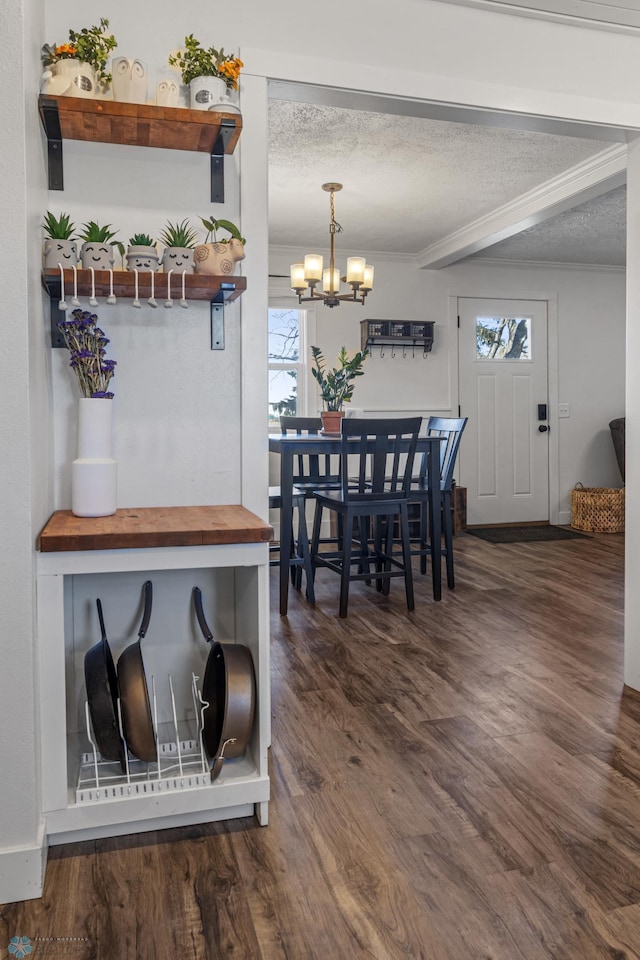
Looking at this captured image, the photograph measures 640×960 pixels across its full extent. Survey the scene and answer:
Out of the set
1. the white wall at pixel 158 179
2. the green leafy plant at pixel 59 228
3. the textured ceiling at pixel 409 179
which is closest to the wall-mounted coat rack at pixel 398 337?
the textured ceiling at pixel 409 179

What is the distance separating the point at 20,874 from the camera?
4.92ft

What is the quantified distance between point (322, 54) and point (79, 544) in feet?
5.17

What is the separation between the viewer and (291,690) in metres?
2.66

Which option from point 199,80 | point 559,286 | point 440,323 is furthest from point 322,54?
point 559,286

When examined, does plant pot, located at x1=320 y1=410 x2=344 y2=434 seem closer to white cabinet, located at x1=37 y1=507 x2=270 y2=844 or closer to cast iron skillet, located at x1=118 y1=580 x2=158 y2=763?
white cabinet, located at x1=37 y1=507 x2=270 y2=844

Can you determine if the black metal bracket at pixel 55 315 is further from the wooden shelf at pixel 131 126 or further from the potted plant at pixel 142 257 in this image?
the wooden shelf at pixel 131 126

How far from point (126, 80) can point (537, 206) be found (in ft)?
11.3

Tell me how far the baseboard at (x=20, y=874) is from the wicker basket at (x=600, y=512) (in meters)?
5.59

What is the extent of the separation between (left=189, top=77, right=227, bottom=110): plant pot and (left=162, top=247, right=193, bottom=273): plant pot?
37 cm

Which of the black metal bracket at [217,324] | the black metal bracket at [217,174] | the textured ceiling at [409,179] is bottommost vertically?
the black metal bracket at [217,324]

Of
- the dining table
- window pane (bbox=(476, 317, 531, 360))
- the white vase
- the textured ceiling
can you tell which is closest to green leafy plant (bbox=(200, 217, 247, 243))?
the white vase

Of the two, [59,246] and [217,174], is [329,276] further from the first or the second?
[59,246]

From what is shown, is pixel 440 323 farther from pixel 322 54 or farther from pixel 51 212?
pixel 51 212

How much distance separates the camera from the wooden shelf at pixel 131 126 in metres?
1.76
